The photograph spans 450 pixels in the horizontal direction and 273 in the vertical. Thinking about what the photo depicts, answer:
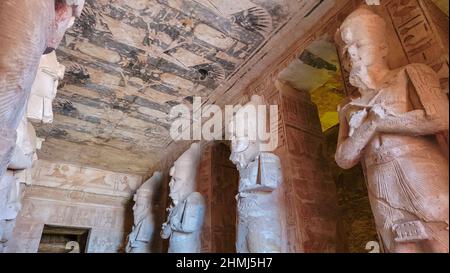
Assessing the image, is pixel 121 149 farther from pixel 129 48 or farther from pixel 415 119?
pixel 415 119

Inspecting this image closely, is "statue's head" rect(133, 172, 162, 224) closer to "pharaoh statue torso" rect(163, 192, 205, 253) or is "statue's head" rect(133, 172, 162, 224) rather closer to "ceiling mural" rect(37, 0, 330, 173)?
"ceiling mural" rect(37, 0, 330, 173)

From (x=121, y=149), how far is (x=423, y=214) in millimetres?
5733

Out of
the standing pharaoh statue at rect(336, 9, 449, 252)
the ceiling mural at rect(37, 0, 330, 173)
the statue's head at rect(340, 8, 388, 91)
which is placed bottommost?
the standing pharaoh statue at rect(336, 9, 449, 252)

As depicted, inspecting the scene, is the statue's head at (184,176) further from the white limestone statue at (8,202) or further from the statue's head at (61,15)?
the statue's head at (61,15)

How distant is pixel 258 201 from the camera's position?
3.05 metres

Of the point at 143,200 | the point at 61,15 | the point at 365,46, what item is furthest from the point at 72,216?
the point at 365,46

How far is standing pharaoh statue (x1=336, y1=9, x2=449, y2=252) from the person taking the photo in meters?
1.61

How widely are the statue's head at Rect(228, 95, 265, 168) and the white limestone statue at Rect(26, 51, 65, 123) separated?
6.03 ft

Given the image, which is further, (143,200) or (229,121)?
(143,200)

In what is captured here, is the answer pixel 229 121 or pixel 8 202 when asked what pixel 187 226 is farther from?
pixel 8 202

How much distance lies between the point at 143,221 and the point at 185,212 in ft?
6.05

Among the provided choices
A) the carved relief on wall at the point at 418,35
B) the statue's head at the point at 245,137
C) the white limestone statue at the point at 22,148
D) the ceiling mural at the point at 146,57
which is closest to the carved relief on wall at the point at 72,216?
the ceiling mural at the point at 146,57

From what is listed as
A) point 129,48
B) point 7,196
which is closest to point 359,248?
point 129,48

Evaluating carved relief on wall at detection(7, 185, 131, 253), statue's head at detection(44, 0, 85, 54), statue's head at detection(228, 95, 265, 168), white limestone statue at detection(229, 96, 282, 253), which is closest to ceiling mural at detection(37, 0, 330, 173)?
statue's head at detection(228, 95, 265, 168)
